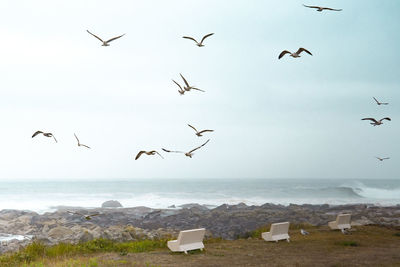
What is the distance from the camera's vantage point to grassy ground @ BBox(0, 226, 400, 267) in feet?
31.3

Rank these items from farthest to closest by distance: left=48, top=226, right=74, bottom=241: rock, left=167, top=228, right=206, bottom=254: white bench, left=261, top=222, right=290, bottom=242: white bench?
left=48, top=226, right=74, bottom=241: rock < left=261, top=222, right=290, bottom=242: white bench < left=167, top=228, right=206, bottom=254: white bench

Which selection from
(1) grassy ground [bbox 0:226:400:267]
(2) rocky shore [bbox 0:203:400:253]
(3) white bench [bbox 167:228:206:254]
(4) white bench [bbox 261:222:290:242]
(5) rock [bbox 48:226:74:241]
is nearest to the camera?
(1) grassy ground [bbox 0:226:400:267]

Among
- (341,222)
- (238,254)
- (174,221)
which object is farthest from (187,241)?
(174,221)

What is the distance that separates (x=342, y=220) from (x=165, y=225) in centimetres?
1222

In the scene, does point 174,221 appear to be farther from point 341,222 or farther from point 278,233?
point 278,233

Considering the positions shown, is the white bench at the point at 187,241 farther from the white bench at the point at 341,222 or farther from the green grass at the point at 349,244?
the white bench at the point at 341,222

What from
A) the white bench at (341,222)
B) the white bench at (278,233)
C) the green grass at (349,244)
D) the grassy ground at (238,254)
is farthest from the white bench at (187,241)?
the white bench at (341,222)

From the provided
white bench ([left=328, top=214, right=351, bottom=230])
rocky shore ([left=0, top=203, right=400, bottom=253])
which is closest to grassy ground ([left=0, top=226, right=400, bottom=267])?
white bench ([left=328, top=214, right=351, bottom=230])

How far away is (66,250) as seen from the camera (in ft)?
36.9

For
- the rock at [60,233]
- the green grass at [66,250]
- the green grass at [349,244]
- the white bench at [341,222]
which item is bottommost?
the rock at [60,233]

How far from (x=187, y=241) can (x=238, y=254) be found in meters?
1.28

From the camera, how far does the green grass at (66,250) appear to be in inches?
405

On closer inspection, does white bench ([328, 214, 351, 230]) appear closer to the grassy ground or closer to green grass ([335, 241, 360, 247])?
the grassy ground

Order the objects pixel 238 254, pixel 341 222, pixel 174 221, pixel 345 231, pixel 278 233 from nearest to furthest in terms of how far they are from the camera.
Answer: pixel 238 254 → pixel 278 233 → pixel 345 231 → pixel 341 222 → pixel 174 221
